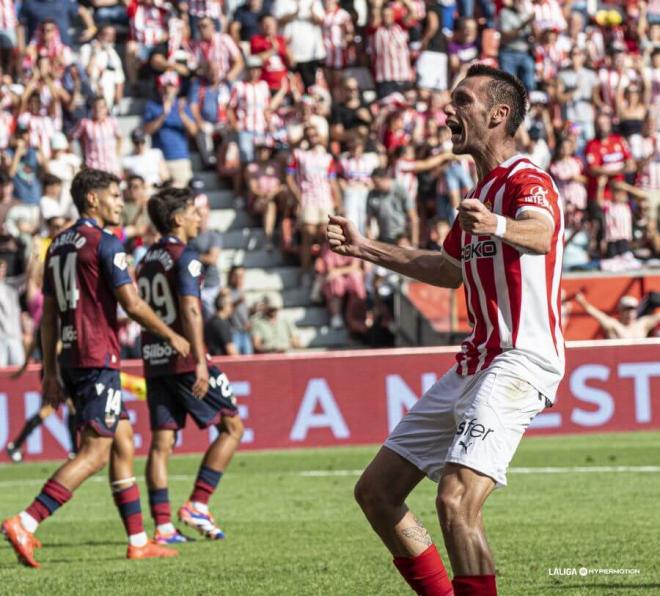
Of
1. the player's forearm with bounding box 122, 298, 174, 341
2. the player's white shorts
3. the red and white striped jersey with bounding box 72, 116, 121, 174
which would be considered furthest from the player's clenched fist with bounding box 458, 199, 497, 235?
the red and white striped jersey with bounding box 72, 116, 121, 174

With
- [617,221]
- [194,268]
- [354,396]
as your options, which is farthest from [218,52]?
[194,268]

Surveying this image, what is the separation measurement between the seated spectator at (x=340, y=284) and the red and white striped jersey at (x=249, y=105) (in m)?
2.24

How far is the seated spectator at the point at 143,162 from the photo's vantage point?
2075 centimetres

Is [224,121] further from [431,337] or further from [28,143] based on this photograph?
[431,337]

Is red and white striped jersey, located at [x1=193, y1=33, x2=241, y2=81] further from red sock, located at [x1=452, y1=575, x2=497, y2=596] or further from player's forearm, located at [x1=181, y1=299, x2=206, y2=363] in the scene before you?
red sock, located at [x1=452, y1=575, x2=497, y2=596]

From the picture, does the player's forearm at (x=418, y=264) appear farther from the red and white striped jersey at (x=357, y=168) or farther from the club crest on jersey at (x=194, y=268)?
the red and white striped jersey at (x=357, y=168)

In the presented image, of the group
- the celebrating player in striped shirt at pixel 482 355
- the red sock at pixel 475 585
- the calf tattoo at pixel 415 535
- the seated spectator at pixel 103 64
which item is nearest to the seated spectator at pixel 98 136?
the seated spectator at pixel 103 64

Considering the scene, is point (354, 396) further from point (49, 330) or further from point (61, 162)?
point (49, 330)

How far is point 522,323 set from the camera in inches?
237

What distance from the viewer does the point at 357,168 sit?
21156 mm

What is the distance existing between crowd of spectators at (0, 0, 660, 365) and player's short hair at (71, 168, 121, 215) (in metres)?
8.98

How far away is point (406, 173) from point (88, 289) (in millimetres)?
12044

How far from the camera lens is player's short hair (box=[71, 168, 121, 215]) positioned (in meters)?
9.55

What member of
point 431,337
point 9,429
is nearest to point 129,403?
point 9,429
